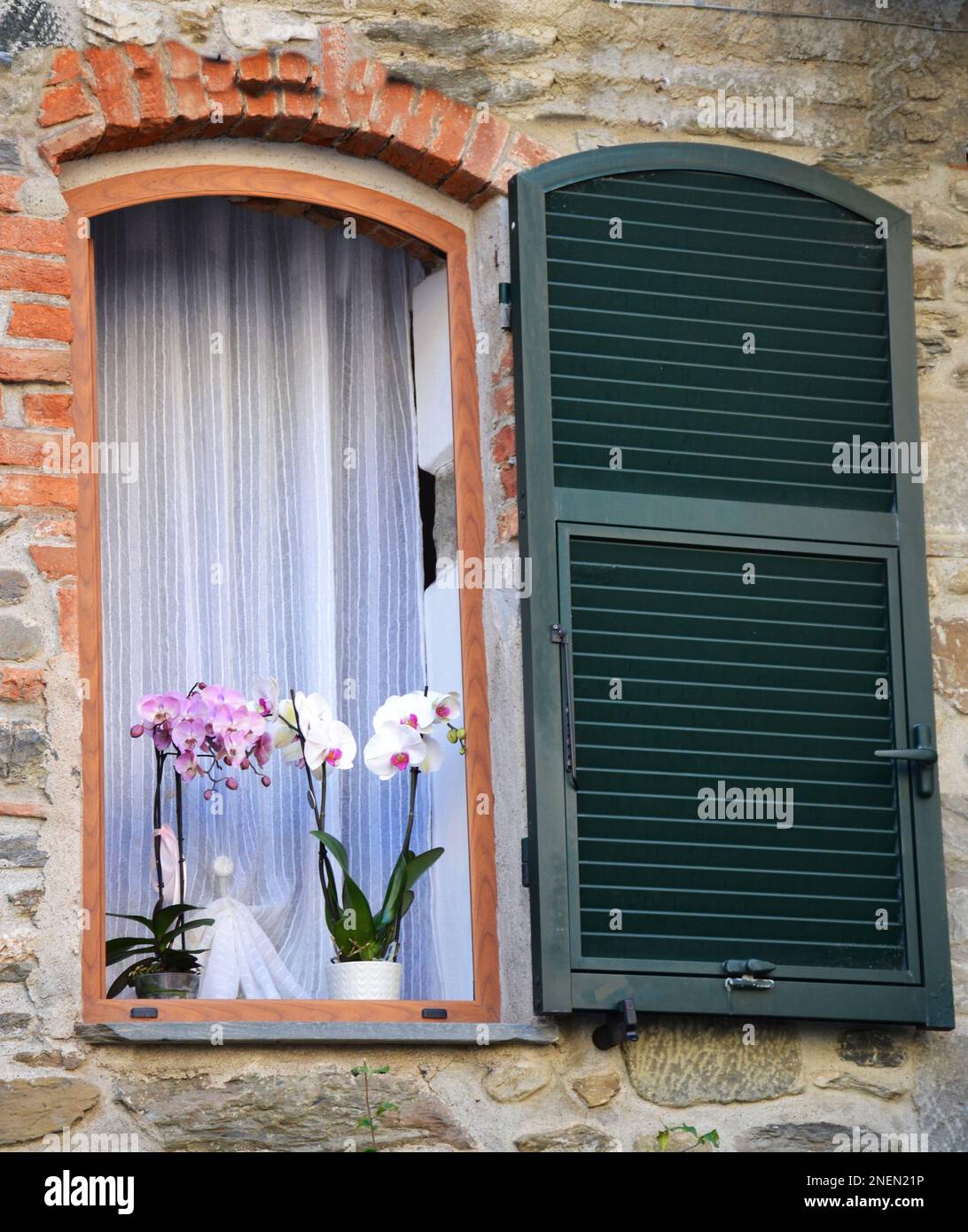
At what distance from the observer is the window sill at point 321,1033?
4281 mm

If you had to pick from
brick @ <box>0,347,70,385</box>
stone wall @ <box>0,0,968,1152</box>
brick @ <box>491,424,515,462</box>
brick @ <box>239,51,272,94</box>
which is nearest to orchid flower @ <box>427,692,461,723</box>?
stone wall @ <box>0,0,968,1152</box>

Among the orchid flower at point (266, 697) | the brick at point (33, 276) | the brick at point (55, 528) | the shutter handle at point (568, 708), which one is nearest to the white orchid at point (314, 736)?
the orchid flower at point (266, 697)

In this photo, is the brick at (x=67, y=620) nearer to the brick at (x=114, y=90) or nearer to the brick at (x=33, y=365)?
the brick at (x=33, y=365)

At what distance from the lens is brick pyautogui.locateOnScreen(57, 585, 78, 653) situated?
14.8 feet

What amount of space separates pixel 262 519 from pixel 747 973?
1492 mm

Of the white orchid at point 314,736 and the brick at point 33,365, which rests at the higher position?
the brick at point 33,365

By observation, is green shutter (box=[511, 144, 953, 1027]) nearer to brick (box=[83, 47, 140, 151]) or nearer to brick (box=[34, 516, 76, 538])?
brick (box=[83, 47, 140, 151])

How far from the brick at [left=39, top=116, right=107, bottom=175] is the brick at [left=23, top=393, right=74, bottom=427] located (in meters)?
0.50

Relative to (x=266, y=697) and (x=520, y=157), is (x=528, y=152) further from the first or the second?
(x=266, y=697)

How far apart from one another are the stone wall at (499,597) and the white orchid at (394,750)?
188 millimetres

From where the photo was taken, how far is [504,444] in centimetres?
495

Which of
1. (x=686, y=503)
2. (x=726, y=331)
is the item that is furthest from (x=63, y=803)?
(x=726, y=331)

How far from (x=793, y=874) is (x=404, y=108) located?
186 centimetres

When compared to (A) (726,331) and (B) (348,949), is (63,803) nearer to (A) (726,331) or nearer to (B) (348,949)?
(B) (348,949)
